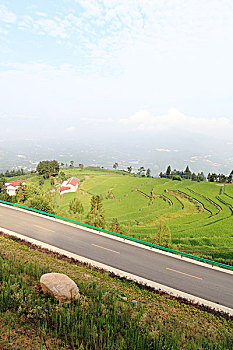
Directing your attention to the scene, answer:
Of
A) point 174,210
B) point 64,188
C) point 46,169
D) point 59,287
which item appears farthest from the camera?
point 46,169

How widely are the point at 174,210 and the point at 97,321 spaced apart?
134 feet

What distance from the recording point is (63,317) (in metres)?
8.09

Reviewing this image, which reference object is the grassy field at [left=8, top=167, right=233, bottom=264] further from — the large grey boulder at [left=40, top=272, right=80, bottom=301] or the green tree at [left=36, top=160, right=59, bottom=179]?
the large grey boulder at [left=40, top=272, right=80, bottom=301]

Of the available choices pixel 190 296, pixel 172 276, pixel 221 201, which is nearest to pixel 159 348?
pixel 190 296

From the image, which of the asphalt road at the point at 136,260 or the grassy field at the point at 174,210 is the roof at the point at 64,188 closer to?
the grassy field at the point at 174,210

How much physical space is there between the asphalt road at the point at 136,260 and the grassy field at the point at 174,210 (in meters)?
4.71

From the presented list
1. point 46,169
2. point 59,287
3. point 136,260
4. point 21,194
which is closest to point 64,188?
point 46,169

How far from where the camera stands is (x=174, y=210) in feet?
152

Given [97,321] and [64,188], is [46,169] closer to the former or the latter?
[64,188]

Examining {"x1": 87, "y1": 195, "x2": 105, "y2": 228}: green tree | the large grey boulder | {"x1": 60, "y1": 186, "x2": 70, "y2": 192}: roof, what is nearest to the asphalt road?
{"x1": 87, "y1": 195, "x2": 105, "y2": 228}: green tree

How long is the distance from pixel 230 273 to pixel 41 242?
1859 centimetres

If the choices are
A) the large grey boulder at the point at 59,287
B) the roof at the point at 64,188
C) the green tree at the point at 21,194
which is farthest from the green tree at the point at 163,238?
the roof at the point at 64,188

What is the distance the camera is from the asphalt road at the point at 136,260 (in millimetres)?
15328

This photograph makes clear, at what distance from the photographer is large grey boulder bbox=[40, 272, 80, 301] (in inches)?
363
